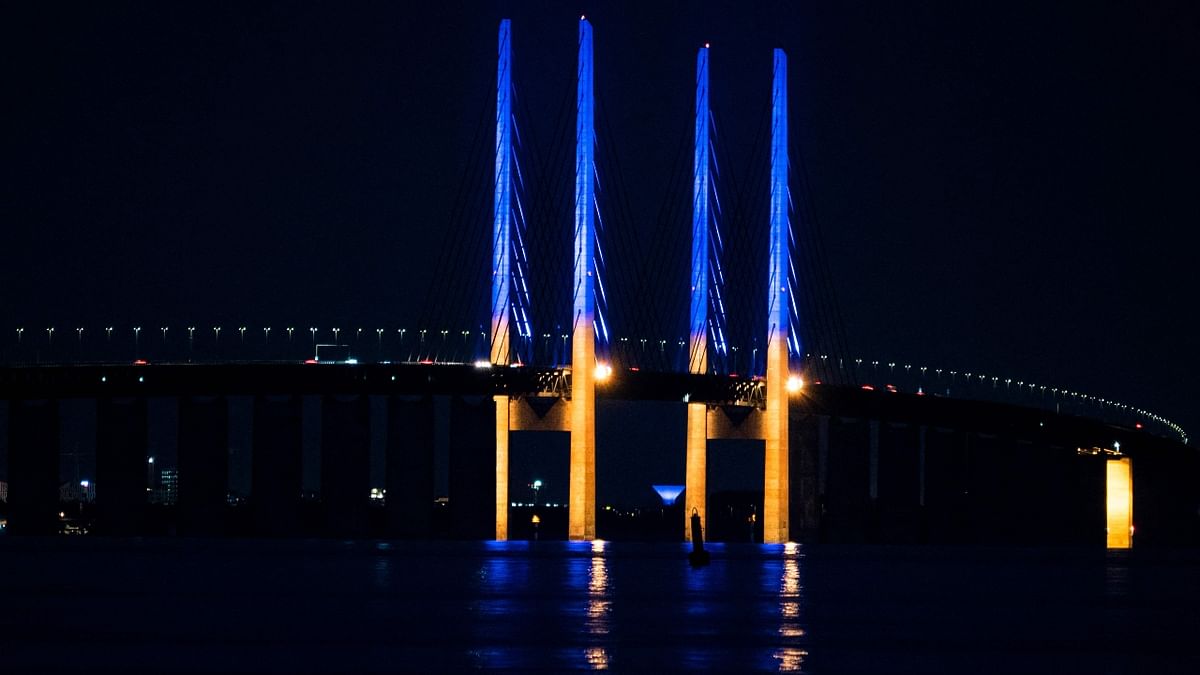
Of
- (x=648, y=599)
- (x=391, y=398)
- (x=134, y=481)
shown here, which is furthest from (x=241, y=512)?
(x=648, y=599)

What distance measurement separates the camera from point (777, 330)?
2183 inches

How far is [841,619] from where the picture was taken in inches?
853

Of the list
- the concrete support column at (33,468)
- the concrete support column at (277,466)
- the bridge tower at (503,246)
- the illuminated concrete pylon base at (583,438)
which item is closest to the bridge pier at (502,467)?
the bridge tower at (503,246)

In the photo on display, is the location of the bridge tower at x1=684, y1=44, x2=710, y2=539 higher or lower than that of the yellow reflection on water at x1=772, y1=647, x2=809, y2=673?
higher

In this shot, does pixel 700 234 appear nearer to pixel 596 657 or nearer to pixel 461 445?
pixel 461 445

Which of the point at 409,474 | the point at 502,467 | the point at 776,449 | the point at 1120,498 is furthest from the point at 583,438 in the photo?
the point at 1120,498

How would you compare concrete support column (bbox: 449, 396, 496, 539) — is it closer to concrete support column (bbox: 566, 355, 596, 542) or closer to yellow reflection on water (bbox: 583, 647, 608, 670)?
concrete support column (bbox: 566, 355, 596, 542)

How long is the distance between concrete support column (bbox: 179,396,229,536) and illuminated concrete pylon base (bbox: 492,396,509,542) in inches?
685

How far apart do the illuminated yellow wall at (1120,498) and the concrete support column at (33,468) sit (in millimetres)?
37446

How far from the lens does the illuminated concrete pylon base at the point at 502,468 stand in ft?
183

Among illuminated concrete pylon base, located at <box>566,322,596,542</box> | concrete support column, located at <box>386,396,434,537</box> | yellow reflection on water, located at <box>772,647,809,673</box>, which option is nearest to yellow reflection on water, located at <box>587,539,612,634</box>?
yellow reflection on water, located at <box>772,647,809,673</box>

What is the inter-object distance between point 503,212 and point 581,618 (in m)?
35.4

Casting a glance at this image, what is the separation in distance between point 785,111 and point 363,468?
73.3 feet

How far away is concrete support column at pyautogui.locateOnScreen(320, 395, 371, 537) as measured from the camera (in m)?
70.2
